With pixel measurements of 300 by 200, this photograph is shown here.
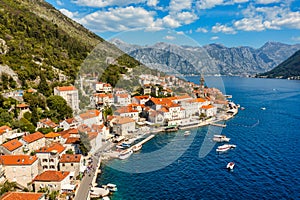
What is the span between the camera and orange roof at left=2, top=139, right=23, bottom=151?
420 inches

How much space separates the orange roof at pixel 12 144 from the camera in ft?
35.0

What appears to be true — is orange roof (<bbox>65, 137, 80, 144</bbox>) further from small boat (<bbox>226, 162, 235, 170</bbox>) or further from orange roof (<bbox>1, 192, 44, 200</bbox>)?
small boat (<bbox>226, 162, 235, 170</bbox>)

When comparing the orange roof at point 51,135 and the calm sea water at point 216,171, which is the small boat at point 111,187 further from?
the orange roof at point 51,135

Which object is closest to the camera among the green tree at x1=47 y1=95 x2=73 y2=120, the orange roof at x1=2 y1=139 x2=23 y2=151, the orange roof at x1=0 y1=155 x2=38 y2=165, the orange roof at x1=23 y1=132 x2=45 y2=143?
the orange roof at x1=0 y1=155 x2=38 y2=165

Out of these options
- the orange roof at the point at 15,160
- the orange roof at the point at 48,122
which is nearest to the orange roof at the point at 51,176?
the orange roof at the point at 15,160

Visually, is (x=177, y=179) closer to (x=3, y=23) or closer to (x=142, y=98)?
(x=142, y=98)

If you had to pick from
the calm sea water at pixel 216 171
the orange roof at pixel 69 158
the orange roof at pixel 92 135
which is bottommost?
the calm sea water at pixel 216 171

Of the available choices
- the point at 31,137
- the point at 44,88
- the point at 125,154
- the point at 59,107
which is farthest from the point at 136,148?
the point at 44,88

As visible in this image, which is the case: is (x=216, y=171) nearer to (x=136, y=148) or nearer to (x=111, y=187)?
(x=136, y=148)

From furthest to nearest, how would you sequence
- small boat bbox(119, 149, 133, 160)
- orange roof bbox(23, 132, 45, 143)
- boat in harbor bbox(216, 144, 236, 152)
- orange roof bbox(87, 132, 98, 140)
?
boat in harbor bbox(216, 144, 236, 152), small boat bbox(119, 149, 133, 160), orange roof bbox(87, 132, 98, 140), orange roof bbox(23, 132, 45, 143)

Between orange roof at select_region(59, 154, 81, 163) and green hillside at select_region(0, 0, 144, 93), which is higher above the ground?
green hillside at select_region(0, 0, 144, 93)

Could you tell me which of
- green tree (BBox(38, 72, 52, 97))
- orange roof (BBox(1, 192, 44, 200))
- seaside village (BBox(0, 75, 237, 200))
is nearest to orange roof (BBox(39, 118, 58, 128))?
seaside village (BBox(0, 75, 237, 200))

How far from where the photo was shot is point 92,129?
44.8 ft

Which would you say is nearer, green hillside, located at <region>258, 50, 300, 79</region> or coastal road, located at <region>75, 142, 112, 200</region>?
coastal road, located at <region>75, 142, 112, 200</region>
